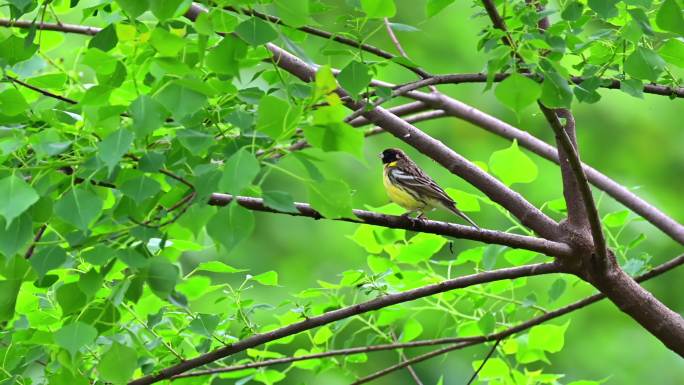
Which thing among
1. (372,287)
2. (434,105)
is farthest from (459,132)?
(372,287)

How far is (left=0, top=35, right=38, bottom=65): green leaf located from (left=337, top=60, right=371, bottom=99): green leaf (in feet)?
2.67

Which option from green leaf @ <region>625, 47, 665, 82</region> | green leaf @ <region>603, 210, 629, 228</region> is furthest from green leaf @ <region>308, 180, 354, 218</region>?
green leaf @ <region>603, 210, 629, 228</region>

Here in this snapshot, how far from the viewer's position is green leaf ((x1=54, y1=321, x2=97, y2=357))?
229 cm

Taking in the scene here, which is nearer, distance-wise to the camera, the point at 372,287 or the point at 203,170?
the point at 203,170

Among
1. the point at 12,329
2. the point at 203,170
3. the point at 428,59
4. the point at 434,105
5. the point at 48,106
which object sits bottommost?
the point at 428,59

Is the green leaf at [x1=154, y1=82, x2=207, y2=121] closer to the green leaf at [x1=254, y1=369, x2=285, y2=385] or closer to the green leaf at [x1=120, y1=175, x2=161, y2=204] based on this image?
the green leaf at [x1=120, y1=175, x2=161, y2=204]

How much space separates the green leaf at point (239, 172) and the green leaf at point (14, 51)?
0.92m

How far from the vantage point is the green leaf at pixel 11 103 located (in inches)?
99.6

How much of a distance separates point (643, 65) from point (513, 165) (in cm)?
97

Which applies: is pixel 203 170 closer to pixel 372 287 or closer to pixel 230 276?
pixel 372 287

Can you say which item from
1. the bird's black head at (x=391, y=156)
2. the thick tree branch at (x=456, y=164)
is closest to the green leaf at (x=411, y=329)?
the thick tree branch at (x=456, y=164)

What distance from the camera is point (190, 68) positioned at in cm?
240

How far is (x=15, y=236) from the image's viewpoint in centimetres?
214

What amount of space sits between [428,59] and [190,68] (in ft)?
24.6
